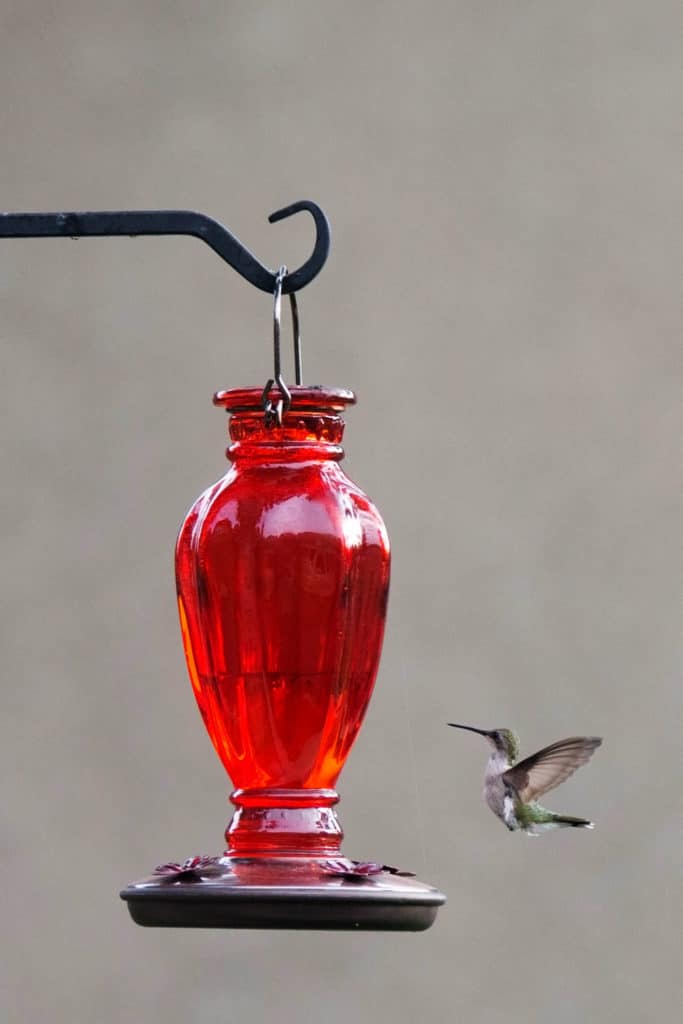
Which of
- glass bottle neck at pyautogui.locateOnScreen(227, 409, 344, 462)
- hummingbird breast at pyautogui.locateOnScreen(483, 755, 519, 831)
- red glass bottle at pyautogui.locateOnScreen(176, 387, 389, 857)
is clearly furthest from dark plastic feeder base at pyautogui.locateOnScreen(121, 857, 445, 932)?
hummingbird breast at pyautogui.locateOnScreen(483, 755, 519, 831)

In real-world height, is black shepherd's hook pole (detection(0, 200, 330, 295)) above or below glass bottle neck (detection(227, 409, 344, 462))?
above

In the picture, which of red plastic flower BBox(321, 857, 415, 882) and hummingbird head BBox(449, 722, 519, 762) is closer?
red plastic flower BBox(321, 857, 415, 882)

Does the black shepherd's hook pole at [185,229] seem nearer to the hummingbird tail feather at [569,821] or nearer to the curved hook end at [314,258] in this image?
the curved hook end at [314,258]

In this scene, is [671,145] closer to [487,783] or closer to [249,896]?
[487,783]

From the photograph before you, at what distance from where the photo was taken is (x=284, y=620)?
219cm

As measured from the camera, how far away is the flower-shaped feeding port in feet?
7.19

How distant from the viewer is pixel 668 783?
675 centimetres

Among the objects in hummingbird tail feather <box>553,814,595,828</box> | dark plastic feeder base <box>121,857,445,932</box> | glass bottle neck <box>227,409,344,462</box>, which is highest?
glass bottle neck <box>227,409,344,462</box>

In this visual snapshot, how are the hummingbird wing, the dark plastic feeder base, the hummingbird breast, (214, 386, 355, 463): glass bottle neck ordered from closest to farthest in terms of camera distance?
the dark plastic feeder base
(214, 386, 355, 463): glass bottle neck
the hummingbird wing
the hummingbird breast

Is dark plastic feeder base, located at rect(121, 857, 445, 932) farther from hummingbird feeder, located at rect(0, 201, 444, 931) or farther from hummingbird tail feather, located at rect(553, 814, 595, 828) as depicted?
hummingbird tail feather, located at rect(553, 814, 595, 828)

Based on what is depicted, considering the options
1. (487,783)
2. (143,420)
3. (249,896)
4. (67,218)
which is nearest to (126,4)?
(143,420)

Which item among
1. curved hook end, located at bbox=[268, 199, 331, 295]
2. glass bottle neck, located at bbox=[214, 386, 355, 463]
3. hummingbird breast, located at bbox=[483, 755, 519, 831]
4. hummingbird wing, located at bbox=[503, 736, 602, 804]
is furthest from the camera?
hummingbird breast, located at bbox=[483, 755, 519, 831]

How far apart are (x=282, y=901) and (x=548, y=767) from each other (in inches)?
80.0

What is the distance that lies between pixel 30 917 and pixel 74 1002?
0.30 m
